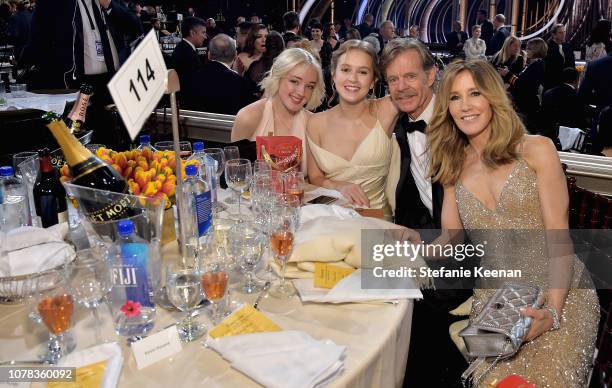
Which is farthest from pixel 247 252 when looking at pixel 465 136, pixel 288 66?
pixel 288 66

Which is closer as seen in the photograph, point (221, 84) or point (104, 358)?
point (104, 358)

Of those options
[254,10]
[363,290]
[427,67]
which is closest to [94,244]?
[363,290]

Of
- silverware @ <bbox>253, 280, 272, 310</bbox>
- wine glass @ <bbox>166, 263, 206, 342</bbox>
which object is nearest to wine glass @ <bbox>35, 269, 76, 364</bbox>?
wine glass @ <bbox>166, 263, 206, 342</bbox>

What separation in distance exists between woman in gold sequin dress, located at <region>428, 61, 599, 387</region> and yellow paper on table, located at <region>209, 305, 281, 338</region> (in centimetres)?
102

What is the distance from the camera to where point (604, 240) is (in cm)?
183

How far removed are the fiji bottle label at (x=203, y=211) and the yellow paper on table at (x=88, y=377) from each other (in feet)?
2.00

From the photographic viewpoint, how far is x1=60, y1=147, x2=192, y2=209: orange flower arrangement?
5.20 feet

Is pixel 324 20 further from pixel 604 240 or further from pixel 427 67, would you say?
pixel 604 240

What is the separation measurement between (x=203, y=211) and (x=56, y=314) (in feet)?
1.96

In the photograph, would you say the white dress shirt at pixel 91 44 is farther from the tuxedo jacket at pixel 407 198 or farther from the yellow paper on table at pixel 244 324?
the yellow paper on table at pixel 244 324

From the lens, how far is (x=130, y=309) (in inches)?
46.3

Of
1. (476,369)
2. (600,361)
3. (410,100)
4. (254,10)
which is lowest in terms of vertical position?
(476,369)

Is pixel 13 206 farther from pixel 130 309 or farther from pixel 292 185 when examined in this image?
pixel 292 185

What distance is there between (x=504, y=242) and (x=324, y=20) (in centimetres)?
1405
